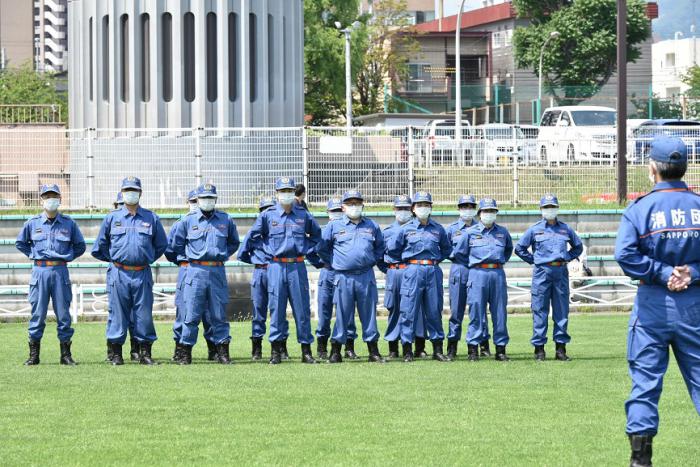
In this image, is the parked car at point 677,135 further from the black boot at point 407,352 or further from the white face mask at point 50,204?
the white face mask at point 50,204

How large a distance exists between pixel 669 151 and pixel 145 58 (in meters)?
22.6

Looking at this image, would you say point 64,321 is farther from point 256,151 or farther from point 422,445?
point 256,151

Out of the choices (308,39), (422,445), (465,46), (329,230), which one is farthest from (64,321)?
(465,46)

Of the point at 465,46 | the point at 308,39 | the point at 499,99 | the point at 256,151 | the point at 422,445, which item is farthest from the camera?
the point at 465,46

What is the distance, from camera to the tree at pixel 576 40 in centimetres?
6488

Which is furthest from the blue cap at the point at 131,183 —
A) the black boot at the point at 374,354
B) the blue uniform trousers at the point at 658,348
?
the blue uniform trousers at the point at 658,348

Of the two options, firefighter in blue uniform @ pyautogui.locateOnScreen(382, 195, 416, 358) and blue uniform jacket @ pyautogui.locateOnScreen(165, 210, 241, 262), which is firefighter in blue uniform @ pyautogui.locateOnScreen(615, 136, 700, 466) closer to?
blue uniform jacket @ pyautogui.locateOnScreen(165, 210, 241, 262)

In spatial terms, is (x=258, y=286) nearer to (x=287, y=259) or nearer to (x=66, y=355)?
(x=287, y=259)

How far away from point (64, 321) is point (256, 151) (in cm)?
1114

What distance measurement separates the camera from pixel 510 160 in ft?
90.5

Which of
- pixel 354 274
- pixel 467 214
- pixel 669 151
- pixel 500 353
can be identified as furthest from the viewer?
pixel 467 214

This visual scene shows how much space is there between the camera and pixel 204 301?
54.6ft

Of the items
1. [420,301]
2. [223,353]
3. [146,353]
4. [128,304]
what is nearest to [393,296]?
[420,301]

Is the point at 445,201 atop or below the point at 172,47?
below
